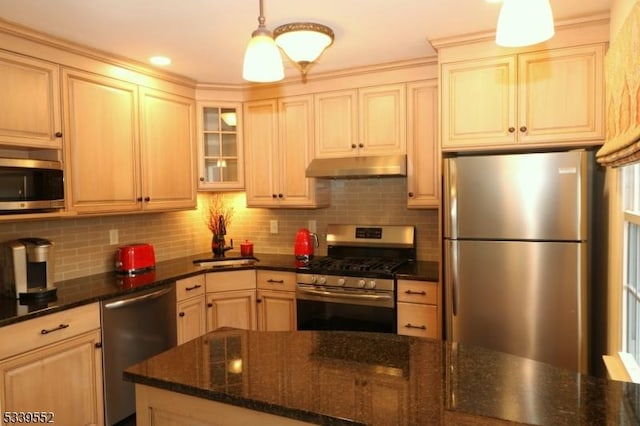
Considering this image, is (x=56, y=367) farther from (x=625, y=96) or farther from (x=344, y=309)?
(x=625, y=96)

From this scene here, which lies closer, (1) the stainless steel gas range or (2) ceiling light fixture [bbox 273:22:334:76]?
(2) ceiling light fixture [bbox 273:22:334:76]

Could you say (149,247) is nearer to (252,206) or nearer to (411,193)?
(252,206)

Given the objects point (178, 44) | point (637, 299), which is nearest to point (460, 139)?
point (637, 299)

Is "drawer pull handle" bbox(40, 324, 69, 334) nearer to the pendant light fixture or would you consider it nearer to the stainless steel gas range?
the stainless steel gas range

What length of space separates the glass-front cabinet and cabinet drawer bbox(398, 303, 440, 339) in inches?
67.8

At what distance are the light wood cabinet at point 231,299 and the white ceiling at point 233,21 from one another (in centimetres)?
160

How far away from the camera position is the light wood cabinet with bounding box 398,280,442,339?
2.88m

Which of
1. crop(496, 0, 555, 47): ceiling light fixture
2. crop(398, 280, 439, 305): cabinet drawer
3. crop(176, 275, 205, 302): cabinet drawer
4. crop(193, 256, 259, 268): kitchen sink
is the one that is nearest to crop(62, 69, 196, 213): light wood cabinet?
crop(193, 256, 259, 268): kitchen sink

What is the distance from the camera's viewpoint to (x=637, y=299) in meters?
1.96

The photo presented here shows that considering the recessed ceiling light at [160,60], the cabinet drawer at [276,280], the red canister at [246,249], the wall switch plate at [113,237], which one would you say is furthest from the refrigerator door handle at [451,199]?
the wall switch plate at [113,237]

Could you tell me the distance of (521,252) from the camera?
8.09ft

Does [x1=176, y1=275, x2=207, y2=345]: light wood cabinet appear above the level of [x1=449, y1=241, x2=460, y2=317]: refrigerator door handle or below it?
below

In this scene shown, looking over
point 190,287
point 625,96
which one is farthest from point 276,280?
point 625,96

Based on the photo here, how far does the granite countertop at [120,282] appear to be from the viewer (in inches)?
88.4
